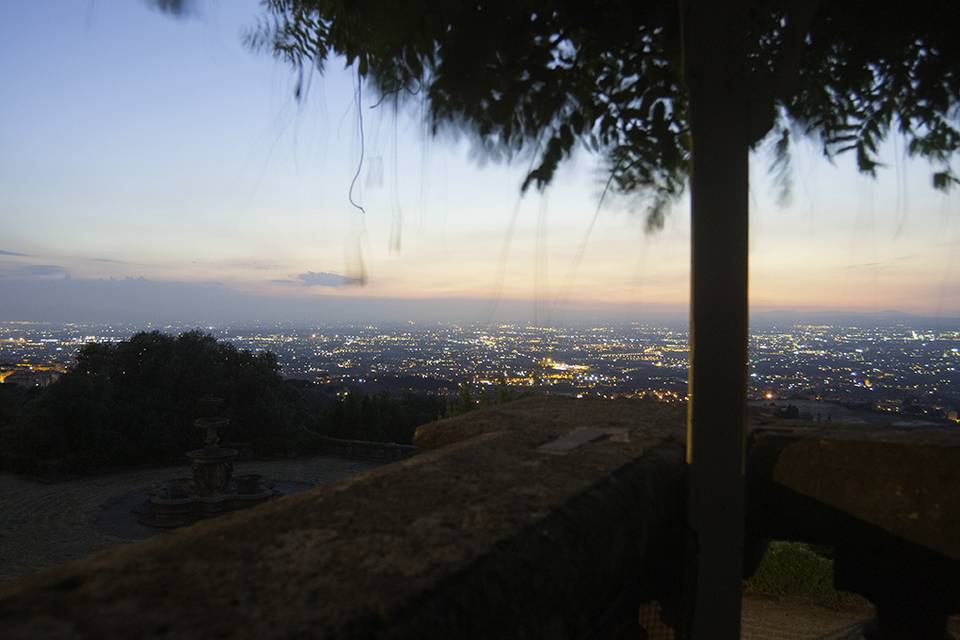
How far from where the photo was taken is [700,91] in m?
1.67

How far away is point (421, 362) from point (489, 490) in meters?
28.3

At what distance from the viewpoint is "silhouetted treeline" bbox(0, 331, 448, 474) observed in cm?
2136

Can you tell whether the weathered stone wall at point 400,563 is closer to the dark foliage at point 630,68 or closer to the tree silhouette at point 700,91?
the tree silhouette at point 700,91

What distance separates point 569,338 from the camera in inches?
105

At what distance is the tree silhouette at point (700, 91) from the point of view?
5.34ft

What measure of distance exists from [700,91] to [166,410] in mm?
25332

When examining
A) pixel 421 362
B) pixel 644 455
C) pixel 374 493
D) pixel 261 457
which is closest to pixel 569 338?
pixel 644 455

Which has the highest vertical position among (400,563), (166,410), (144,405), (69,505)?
(400,563)

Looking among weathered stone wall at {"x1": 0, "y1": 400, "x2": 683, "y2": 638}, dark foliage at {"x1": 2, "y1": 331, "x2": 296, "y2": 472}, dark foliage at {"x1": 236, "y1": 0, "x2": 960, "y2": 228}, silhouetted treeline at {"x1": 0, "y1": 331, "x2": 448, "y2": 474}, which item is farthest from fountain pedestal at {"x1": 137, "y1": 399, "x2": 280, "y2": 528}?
weathered stone wall at {"x1": 0, "y1": 400, "x2": 683, "y2": 638}

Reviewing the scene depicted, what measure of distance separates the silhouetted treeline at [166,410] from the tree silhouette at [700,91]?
19.0 meters

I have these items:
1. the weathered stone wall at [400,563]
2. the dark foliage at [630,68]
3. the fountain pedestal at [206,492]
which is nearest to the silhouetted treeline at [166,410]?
the fountain pedestal at [206,492]

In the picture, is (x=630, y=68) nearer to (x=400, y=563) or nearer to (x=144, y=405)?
(x=400, y=563)

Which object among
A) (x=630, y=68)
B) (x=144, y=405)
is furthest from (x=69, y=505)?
(x=630, y=68)

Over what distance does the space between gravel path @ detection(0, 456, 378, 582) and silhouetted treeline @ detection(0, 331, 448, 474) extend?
1.08 meters
